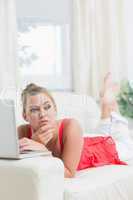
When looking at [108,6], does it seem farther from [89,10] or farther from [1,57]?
[1,57]

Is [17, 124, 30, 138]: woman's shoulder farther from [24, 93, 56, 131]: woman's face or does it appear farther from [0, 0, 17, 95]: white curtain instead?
[0, 0, 17, 95]: white curtain

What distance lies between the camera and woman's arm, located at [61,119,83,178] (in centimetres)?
232

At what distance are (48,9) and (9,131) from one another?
264 cm

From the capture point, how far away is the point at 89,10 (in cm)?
430

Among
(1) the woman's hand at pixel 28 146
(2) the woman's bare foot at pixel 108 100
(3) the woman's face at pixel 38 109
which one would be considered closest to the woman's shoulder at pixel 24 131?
(3) the woman's face at pixel 38 109

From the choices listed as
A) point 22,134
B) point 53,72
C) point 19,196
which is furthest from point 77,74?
point 19,196

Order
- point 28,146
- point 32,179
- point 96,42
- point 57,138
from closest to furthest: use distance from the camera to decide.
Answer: point 32,179 < point 28,146 < point 57,138 < point 96,42

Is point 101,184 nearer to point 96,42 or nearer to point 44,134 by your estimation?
point 44,134

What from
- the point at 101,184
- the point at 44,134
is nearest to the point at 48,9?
the point at 44,134

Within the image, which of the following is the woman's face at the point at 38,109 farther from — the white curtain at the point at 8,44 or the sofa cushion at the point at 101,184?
the white curtain at the point at 8,44

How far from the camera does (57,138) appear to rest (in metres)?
2.48

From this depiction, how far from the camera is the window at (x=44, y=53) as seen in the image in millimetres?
4449

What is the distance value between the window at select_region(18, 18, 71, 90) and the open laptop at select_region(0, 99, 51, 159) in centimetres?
240

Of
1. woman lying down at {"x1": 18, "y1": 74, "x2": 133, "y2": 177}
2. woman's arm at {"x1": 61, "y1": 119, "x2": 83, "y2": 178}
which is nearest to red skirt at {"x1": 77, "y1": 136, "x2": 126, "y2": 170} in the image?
woman lying down at {"x1": 18, "y1": 74, "x2": 133, "y2": 177}
